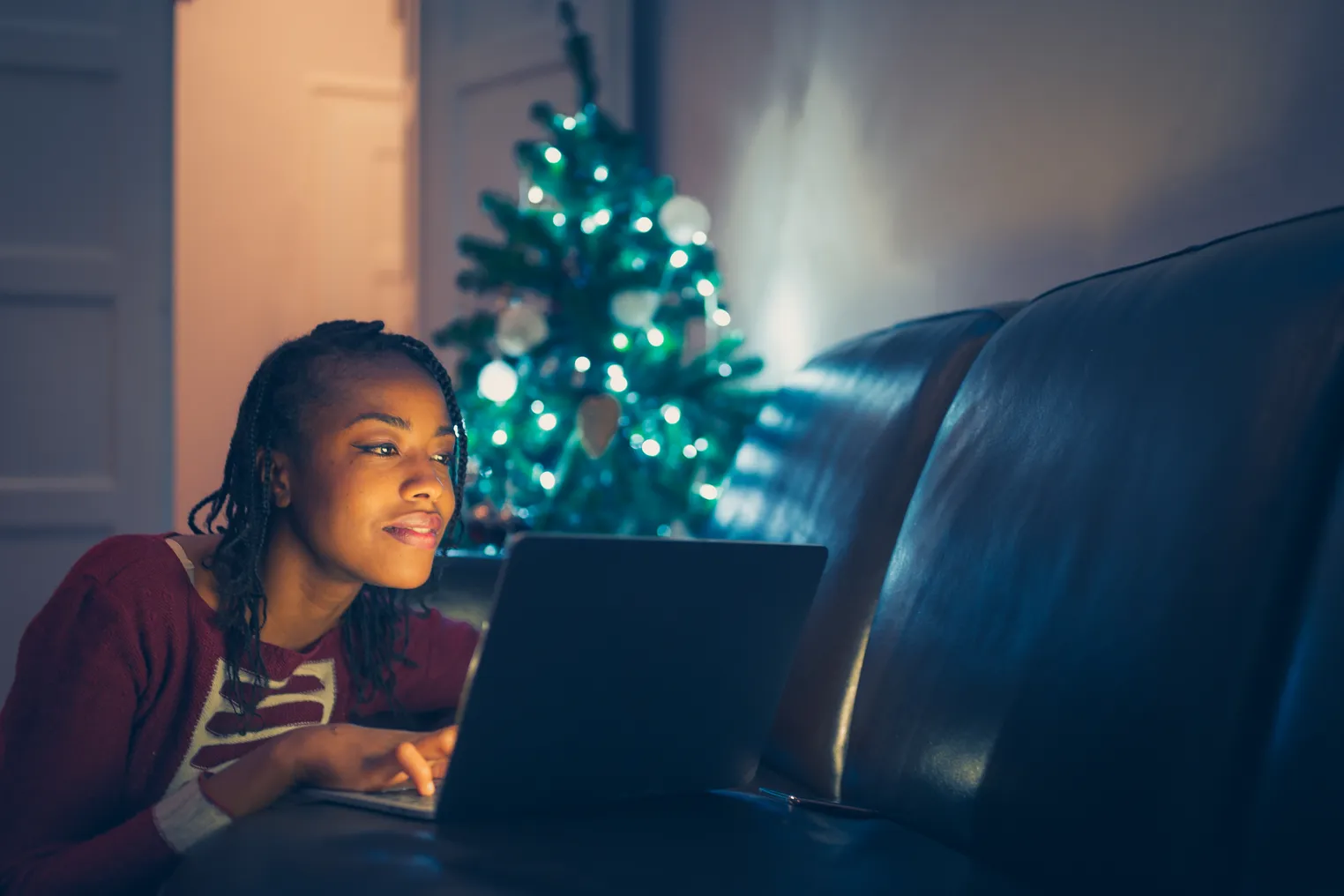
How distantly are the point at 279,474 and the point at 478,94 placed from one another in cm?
287

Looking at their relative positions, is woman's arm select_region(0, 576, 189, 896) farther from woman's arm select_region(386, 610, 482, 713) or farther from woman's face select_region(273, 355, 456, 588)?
woman's arm select_region(386, 610, 482, 713)

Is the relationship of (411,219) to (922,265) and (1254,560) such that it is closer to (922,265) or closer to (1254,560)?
(922,265)

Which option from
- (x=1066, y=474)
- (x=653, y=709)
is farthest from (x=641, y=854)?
(x=1066, y=474)

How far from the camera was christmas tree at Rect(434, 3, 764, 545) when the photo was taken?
2.49 m

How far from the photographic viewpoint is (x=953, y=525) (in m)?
1.11

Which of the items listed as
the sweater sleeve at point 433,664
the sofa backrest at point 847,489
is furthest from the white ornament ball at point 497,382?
the sweater sleeve at point 433,664

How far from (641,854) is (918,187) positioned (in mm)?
1647

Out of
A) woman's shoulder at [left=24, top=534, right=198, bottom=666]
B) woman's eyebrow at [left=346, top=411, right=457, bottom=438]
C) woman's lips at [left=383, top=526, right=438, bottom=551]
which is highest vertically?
woman's eyebrow at [left=346, top=411, right=457, bottom=438]

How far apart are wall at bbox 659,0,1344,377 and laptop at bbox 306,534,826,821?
854mm

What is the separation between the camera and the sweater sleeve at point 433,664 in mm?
1333

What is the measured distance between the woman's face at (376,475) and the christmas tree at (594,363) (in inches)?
52.3

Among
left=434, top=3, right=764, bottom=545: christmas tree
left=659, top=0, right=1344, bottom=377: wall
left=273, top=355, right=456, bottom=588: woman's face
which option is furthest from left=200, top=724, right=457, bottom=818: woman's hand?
left=434, top=3, right=764, bottom=545: christmas tree

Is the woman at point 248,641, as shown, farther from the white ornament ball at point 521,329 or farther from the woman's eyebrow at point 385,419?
the white ornament ball at point 521,329

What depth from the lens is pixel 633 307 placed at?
245 cm
